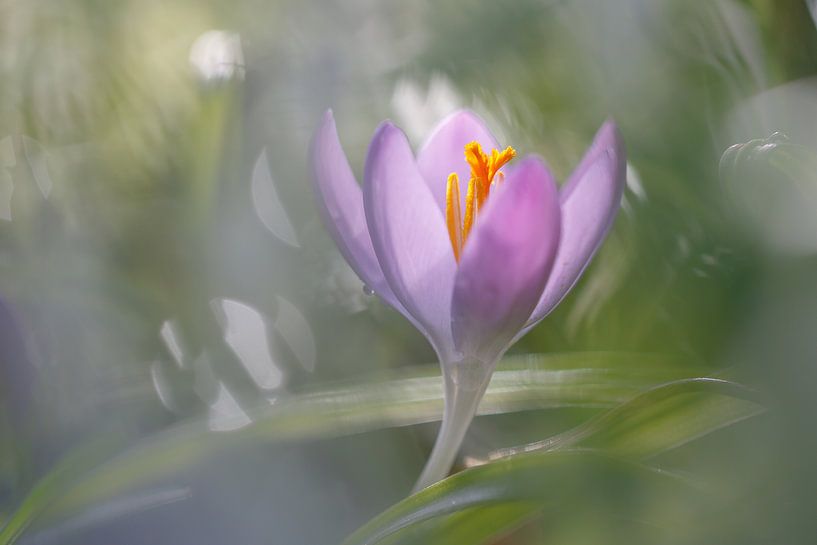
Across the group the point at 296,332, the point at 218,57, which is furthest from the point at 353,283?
the point at 218,57

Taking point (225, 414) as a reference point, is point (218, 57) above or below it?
above

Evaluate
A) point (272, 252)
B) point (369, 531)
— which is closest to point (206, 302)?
point (272, 252)

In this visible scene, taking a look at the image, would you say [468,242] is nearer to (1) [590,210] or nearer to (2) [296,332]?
(1) [590,210]

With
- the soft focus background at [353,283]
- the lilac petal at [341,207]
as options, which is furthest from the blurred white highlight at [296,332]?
the lilac petal at [341,207]

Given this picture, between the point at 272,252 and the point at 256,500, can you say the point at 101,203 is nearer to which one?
the point at 272,252

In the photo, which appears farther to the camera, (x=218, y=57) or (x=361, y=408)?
(x=218, y=57)

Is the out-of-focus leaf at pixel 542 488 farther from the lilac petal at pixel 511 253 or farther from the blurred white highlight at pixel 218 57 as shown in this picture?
the blurred white highlight at pixel 218 57

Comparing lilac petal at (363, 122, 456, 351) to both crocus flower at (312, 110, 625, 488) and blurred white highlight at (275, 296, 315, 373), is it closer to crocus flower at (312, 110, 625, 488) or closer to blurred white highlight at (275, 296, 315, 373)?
crocus flower at (312, 110, 625, 488)
